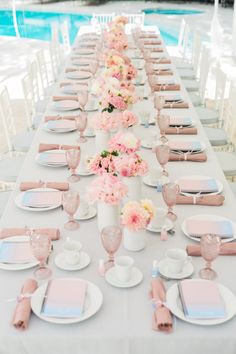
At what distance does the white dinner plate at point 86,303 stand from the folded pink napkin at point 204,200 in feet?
2.11

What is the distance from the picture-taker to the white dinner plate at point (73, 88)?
3436mm

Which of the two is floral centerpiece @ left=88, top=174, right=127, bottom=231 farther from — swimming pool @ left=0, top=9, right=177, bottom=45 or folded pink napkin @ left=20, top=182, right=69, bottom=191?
swimming pool @ left=0, top=9, right=177, bottom=45

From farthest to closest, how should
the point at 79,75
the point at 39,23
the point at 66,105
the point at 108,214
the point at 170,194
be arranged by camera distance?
the point at 39,23 → the point at 79,75 → the point at 66,105 → the point at 170,194 → the point at 108,214

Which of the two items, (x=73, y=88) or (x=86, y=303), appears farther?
(x=73, y=88)

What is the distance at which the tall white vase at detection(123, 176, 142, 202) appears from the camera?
1.83 metres

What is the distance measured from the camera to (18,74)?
267 inches

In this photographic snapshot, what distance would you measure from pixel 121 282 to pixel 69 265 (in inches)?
7.7

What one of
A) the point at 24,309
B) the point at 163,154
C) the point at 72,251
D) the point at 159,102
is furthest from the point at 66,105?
the point at 24,309

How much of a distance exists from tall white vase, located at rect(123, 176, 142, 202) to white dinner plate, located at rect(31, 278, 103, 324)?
475 mm

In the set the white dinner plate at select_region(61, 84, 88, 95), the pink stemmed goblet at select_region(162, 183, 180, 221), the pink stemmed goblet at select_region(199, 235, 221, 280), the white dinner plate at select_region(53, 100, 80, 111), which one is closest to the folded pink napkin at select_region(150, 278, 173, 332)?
the pink stemmed goblet at select_region(199, 235, 221, 280)

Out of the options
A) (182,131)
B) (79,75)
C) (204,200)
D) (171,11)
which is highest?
(204,200)

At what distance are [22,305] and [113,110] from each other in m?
1.43

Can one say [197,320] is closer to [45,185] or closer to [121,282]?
[121,282]

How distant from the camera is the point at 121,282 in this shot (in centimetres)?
150
